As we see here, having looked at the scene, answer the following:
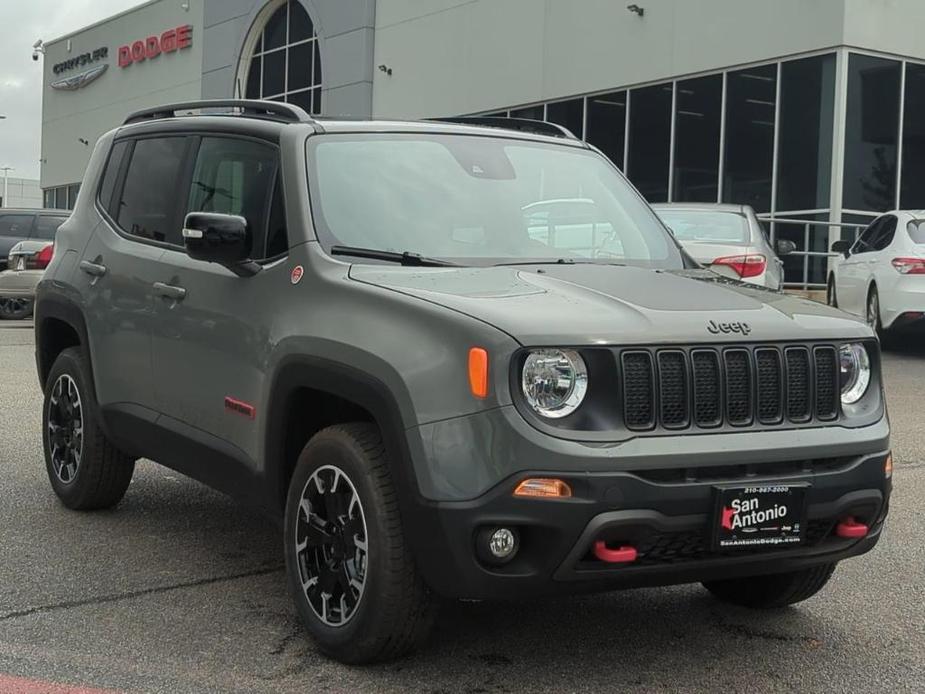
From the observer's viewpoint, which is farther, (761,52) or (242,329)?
(761,52)

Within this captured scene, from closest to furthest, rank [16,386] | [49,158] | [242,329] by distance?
[242,329]
[16,386]
[49,158]

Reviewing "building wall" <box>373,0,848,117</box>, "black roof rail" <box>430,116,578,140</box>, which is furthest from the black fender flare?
"building wall" <box>373,0,848,117</box>

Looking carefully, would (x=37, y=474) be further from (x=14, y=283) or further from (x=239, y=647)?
(x=14, y=283)

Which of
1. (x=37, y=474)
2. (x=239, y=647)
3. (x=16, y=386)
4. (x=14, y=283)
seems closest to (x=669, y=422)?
(x=239, y=647)

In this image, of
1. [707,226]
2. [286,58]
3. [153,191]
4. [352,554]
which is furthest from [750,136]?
[352,554]

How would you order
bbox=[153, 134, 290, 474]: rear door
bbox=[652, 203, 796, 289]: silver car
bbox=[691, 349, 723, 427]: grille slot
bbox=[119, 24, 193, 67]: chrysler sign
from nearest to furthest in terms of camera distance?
1. bbox=[691, 349, 723, 427]: grille slot
2. bbox=[153, 134, 290, 474]: rear door
3. bbox=[652, 203, 796, 289]: silver car
4. bbox=[119, 24, 193, 67]: chrysler sign

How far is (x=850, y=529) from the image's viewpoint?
3928 millimetres

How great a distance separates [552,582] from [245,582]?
1.71m

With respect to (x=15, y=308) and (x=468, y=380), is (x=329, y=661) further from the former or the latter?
(x=15, y=308)

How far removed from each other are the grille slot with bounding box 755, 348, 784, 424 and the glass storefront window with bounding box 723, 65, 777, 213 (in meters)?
18.3

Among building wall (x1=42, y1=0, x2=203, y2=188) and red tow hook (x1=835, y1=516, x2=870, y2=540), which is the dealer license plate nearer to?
red tow hook (x1=835, y1=516, x2=870, y2=540)

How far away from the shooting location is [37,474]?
6926mm

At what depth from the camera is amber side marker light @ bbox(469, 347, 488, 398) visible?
349 centimetres

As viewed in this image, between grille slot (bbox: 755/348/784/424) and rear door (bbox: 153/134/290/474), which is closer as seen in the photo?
grille slot (bbox: 755/348/784/424)
